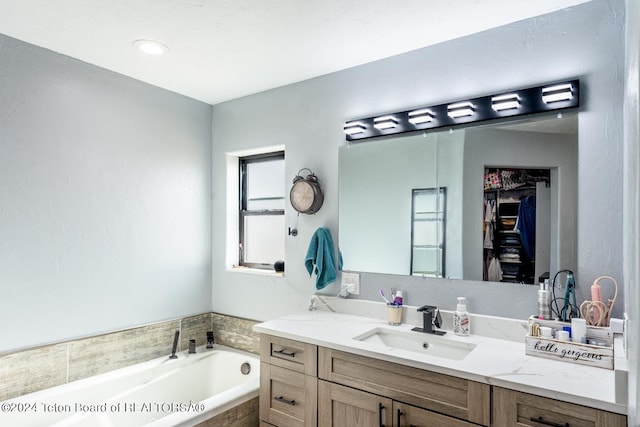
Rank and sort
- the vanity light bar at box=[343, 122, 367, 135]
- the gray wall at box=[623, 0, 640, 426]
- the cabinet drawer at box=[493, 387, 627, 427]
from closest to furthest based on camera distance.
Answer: the gray wall at box=[623, 0, 640, 426] < the cabinet drawer at box=[493, 387, 627, 427] < the vanity light bar at box=[343, 122, 367, 135]

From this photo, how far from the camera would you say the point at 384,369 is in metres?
1.68

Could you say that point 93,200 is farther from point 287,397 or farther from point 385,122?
point 385,122

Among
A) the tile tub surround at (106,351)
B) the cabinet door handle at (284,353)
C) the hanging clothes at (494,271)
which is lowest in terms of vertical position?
the tile tub surround at (106,351)

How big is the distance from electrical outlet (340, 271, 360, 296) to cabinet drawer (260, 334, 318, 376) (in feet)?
1.88

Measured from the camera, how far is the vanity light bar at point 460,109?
6.54 feet

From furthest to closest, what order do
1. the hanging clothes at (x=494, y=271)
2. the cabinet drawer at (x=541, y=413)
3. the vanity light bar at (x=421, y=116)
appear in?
1. the vanity light bar at (x=421, y=116)
2. the hanging clothes at (x=494, y=271)
3. the cabinet drawer at (x=541, y=413)

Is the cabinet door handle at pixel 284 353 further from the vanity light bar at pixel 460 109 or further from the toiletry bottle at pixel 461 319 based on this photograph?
the vanity light bar at pixel 460 109

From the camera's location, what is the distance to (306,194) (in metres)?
2.57

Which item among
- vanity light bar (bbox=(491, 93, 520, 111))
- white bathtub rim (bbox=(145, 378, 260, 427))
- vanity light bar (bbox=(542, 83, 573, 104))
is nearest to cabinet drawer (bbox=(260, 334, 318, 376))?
white bathtub rim (bbox=(145, 378, 260, 427))

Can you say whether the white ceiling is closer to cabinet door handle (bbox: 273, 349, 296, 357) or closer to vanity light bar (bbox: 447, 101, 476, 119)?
vanity light bar (bbox: 447, 101, 476, 119)

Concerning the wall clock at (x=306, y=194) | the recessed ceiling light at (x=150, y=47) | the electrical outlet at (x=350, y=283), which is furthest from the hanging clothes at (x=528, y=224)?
the recessed ceiling light at (x=150, y=47)

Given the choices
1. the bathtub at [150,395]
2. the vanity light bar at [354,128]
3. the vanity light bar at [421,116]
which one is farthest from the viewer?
the vanity light bar at [354,128]

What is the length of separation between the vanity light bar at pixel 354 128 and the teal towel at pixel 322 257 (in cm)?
65

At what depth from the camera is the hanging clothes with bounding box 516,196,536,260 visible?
1825 mm
